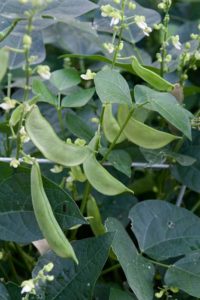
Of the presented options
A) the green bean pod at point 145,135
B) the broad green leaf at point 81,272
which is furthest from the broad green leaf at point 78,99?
the broad green leaf at point 81,272

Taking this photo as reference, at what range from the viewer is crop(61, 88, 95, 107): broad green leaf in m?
0.91

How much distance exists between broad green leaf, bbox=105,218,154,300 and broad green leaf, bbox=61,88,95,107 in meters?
0.19

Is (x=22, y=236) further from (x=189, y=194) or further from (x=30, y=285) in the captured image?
(x=189, y=194)

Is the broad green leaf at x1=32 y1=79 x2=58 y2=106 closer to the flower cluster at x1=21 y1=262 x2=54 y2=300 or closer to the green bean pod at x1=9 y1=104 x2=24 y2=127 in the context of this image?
the green bean pod at x1=9 y1=104 x2=24 y2=127

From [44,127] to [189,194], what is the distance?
499mm

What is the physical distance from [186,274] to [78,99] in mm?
308

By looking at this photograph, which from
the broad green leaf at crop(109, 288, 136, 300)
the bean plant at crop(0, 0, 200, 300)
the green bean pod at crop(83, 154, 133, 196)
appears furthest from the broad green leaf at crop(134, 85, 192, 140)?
the broad green leaf at crop(109, 288, 136, 300)

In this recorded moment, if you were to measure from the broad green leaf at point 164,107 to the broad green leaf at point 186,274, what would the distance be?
18cm

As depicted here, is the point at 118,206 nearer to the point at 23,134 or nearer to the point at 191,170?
the point at 191,170

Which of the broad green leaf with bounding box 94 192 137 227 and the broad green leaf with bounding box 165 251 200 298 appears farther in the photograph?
the broad green leaf with bounding box 94 192 137 227

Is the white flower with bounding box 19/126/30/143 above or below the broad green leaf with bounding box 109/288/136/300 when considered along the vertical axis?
above

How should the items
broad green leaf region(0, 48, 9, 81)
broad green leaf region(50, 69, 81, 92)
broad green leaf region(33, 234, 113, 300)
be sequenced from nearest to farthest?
broad green leaf region(0, 48, 9, 81) → broad green leaf region(33, 234, 113, 300) → broad green leaf region(50, 69, 81, 92)

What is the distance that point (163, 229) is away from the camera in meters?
0.88

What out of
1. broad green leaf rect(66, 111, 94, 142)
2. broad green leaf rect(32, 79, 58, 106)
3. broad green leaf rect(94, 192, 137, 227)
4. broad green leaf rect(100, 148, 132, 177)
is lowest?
broad green leaf rect(94, 192, 137, 227)
